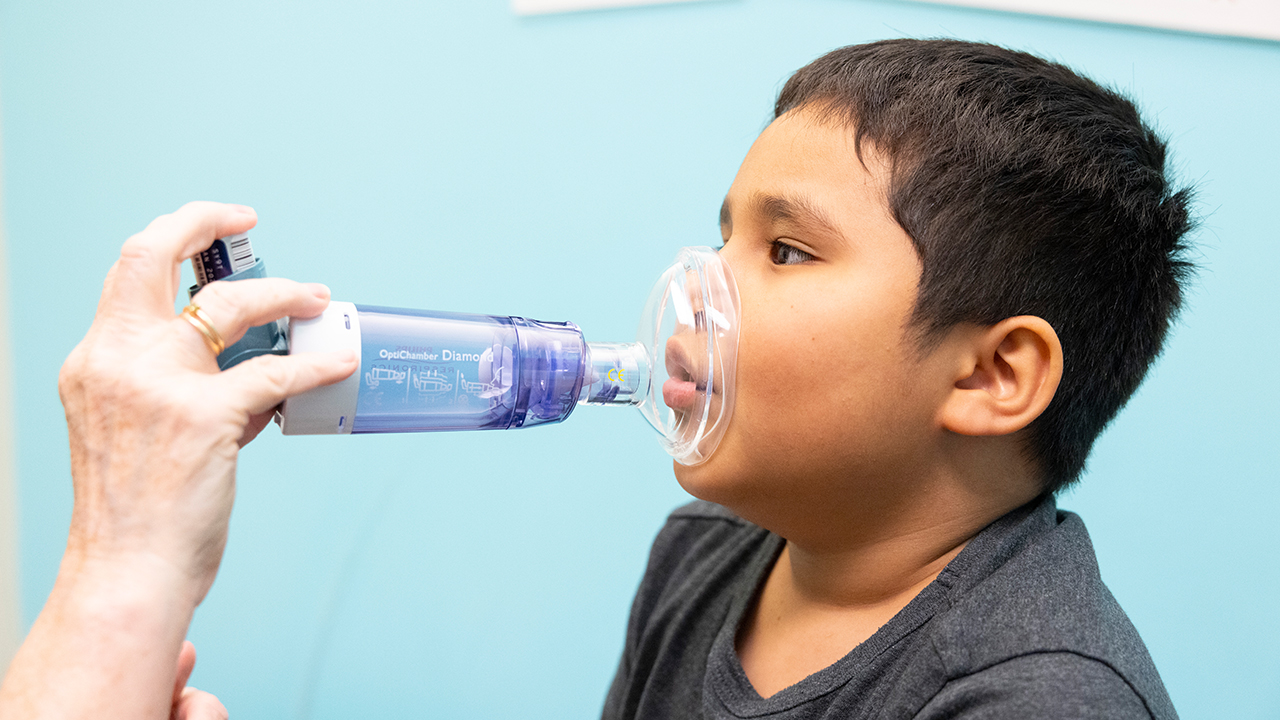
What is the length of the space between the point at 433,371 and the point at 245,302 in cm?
16

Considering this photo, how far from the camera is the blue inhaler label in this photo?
28.0 inches

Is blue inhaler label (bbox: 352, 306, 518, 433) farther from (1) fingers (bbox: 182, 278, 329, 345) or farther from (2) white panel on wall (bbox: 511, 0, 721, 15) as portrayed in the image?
(2) white panel on wall (bbox: 511, 0, 721, 15)

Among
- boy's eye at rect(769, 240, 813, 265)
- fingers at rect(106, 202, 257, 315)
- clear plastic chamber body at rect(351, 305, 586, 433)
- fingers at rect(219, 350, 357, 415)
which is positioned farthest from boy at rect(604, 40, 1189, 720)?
fingers at rect(106, 202, 257, 315)

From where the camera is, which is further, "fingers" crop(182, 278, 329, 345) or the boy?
the boy

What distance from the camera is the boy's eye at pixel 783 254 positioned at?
82cm

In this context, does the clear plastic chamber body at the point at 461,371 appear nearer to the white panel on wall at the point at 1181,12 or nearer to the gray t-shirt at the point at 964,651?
the gray t-shirt at the point at 964,651

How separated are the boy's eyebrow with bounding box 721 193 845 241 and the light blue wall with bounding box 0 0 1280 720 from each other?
0.55m

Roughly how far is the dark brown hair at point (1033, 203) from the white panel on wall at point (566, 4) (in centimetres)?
55

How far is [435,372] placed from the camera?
2.44ft

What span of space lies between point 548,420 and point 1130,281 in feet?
1.88

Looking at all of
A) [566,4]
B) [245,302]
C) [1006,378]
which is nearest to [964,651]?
[1006,378]

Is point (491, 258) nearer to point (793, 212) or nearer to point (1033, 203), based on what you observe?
point (793, 212)

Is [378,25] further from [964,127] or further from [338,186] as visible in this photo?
[964,127]

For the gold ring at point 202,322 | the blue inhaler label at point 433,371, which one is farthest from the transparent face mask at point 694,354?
the gold ring at point 202,322
